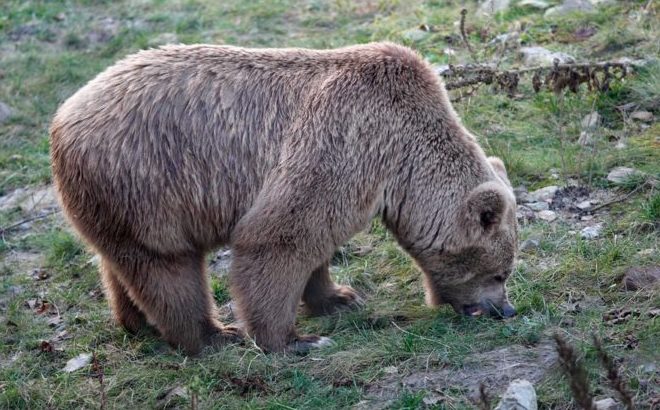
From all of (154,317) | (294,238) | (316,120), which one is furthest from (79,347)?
(316,120)

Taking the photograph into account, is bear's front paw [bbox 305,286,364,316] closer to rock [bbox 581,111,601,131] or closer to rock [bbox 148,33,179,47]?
rock [bbox 581,111,601,131]

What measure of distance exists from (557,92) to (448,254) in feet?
8.08

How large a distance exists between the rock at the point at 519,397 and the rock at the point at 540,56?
4.94 metres

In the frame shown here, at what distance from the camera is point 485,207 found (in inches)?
253

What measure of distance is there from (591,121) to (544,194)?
108 cm

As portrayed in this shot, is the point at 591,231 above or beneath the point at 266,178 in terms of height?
beneath

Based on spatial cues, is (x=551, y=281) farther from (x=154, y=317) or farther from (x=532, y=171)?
(x=154, y=317)

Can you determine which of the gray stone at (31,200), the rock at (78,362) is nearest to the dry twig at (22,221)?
the gray stone at (31,200)

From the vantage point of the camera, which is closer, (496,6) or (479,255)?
(479,255)

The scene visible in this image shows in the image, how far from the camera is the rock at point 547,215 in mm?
7887

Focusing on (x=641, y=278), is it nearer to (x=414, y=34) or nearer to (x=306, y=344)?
(x=306, y=344)

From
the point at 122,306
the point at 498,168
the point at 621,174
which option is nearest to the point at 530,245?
the point at 498,168

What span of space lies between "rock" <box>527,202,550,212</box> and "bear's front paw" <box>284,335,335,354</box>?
90.1 inches

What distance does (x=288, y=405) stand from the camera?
18.8 ft
